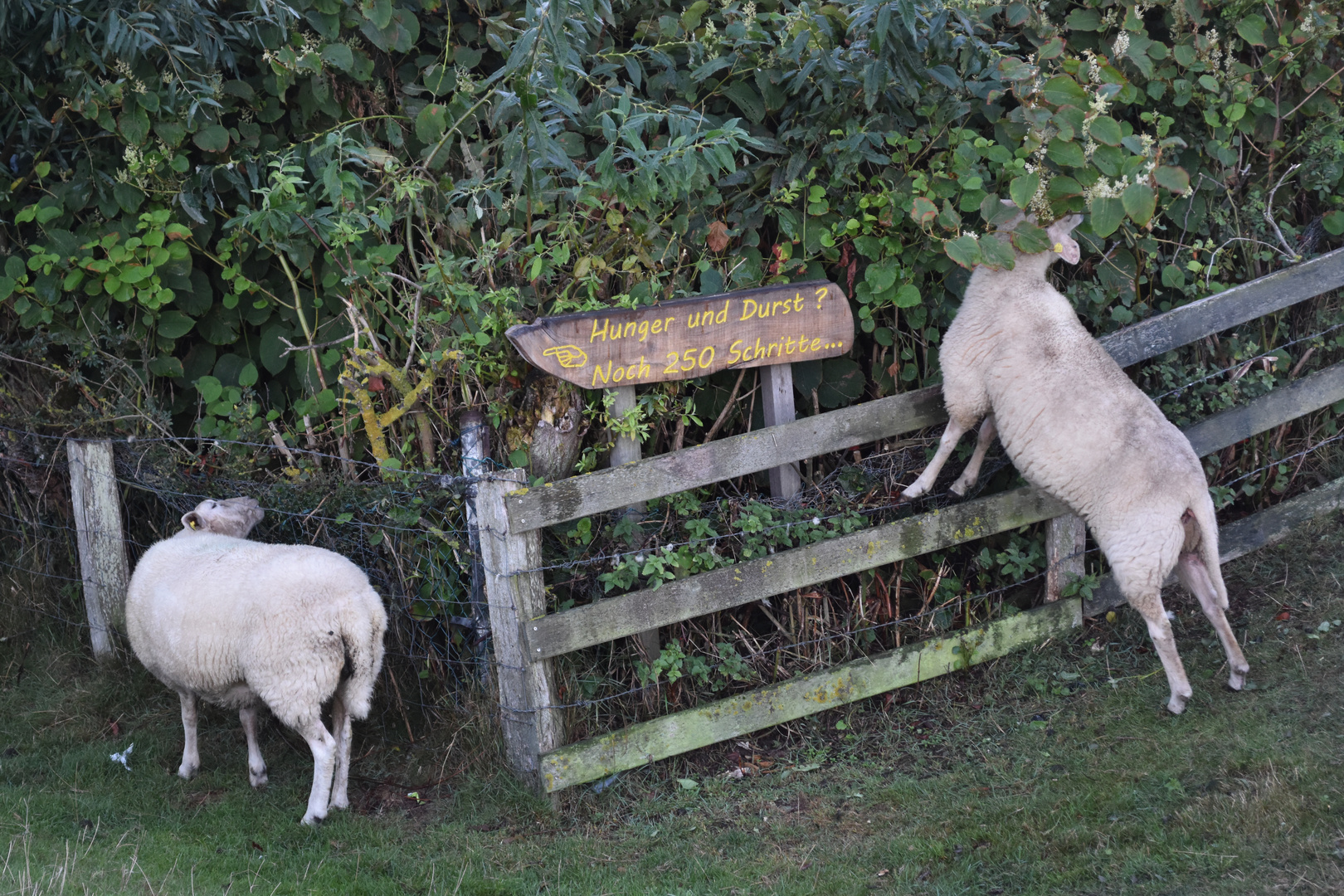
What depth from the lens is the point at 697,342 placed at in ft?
14.0

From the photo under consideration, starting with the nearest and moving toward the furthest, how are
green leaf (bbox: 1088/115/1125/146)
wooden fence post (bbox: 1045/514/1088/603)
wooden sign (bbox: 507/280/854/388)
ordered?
green leaf (bbox: 1088/115/1125/146), wooden sign (bbox: 507/280/854/388), wooden fence post (bbox: 1045/514/1088/603)

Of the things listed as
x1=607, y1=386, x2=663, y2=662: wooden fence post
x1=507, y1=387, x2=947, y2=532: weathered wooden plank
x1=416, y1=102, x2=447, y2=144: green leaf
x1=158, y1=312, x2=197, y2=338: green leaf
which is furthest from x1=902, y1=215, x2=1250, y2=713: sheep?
x1=158, y1=312, x2=197, y2=338: green leaf

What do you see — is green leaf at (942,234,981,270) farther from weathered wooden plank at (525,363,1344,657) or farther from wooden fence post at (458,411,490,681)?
wooden fence post at (458,411,490,681)

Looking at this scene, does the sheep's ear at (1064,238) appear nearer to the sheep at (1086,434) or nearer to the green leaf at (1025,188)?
the sheep at (1086,434)

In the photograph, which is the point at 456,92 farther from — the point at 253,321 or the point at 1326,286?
the point at 1326,286

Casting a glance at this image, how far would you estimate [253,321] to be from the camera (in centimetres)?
509

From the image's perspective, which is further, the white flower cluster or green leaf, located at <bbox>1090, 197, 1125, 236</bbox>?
the white flower cluster

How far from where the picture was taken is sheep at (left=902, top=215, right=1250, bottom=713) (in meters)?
3.98

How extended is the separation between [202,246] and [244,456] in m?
1.11

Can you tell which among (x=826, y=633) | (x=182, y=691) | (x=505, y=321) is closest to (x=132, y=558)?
(x=182, y=691)

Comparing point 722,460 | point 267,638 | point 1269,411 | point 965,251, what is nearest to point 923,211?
point 965,251

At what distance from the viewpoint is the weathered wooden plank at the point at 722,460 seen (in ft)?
12.8

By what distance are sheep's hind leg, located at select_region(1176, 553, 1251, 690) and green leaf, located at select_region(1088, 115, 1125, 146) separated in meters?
1.68

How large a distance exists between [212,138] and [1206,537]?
178 inches
